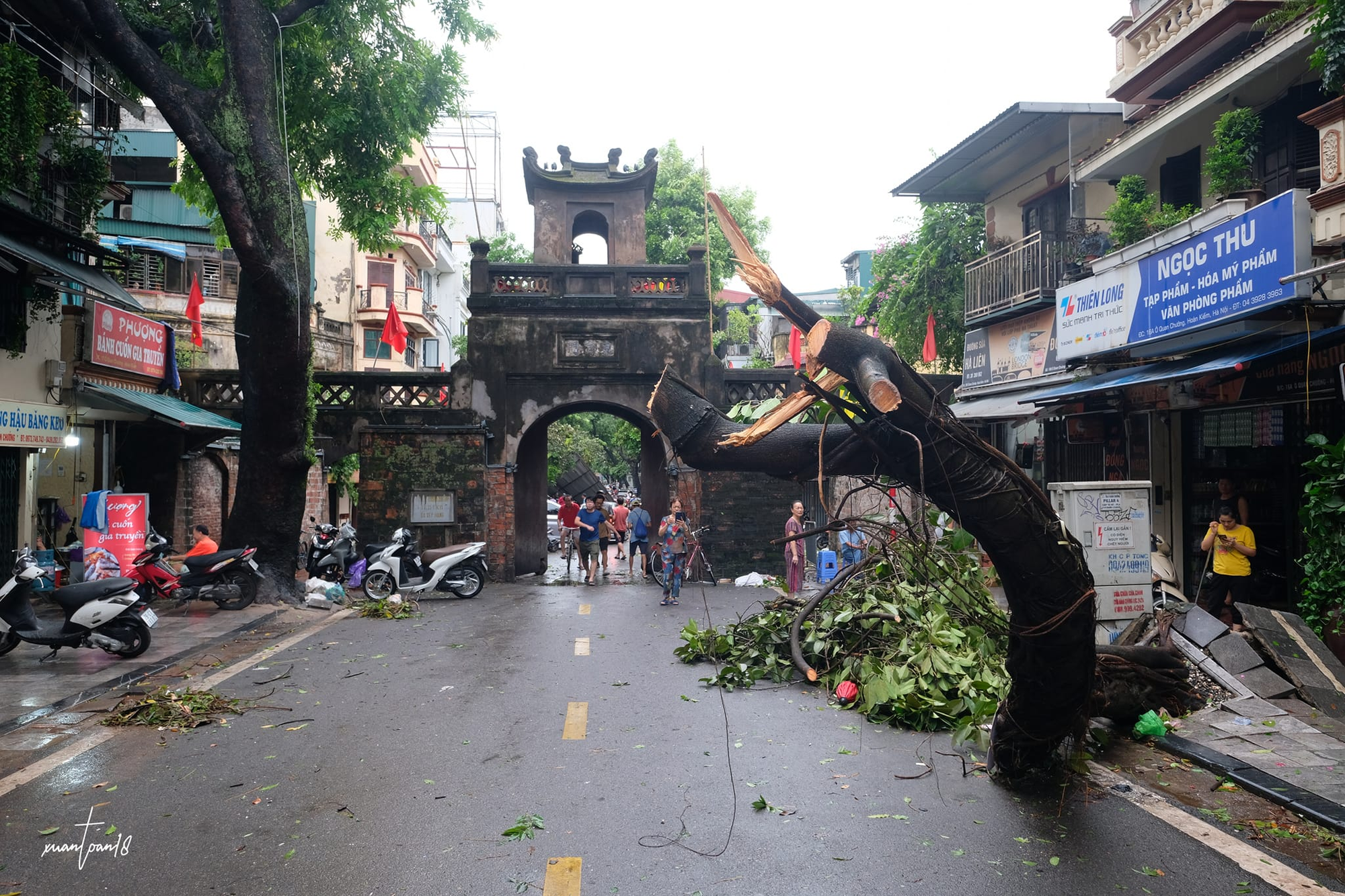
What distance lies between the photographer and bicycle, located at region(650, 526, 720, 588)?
16766mm

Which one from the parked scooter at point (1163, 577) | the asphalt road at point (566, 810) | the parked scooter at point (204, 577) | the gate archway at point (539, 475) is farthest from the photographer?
the gate archway at point (539, 475)

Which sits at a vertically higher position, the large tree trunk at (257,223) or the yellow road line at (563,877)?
the large tree trunk at (257,223)

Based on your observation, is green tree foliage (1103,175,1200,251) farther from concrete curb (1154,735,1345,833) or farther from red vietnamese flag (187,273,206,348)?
red vietnamese flag (187,273,206,348)

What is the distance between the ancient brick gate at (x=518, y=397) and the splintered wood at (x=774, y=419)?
14.0m

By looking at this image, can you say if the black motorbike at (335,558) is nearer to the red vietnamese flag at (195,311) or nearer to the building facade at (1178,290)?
the red vietnamese flag at (195,311)

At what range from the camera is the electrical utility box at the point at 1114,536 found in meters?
8.67

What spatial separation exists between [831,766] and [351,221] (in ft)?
42.1

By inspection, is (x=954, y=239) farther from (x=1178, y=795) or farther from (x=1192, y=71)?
(x=1178, y=795)

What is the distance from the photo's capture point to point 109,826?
482 cm

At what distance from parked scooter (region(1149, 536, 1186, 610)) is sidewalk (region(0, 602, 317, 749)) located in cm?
986

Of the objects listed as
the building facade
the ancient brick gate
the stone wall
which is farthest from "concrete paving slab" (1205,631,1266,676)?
the stone wall

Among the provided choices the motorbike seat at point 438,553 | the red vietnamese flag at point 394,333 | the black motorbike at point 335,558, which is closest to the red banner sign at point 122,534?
the black motorbike at point 335,558

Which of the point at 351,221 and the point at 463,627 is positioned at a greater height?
the point at 351,221

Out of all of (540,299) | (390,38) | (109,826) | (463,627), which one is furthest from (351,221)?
(109,826)
